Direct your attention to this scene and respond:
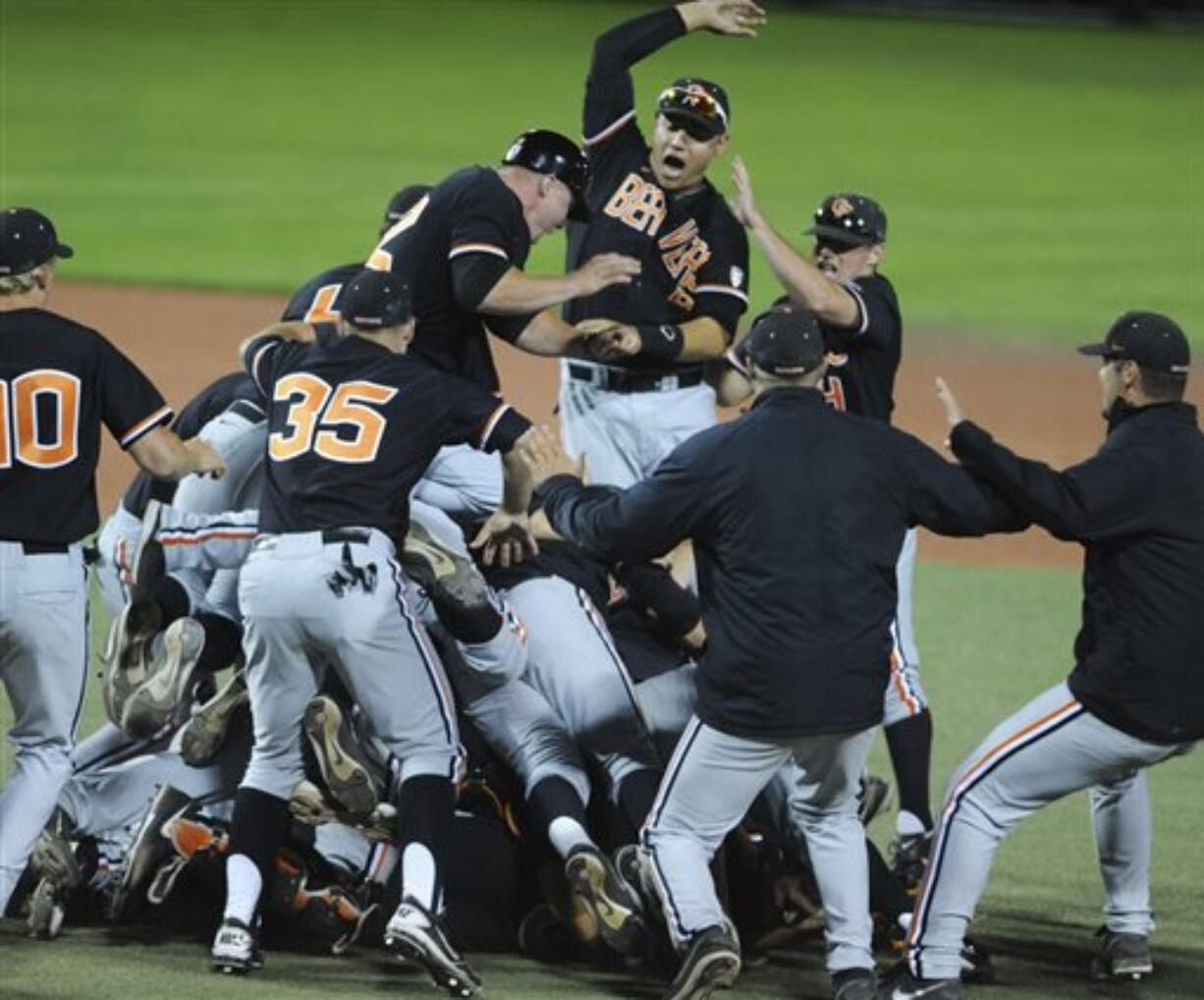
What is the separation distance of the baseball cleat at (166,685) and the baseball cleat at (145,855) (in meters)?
0.35

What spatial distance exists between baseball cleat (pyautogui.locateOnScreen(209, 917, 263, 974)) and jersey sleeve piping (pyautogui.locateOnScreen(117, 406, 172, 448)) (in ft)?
4.53

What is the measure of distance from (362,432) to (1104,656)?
83.6 inches

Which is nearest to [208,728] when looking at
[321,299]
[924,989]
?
[321,299]

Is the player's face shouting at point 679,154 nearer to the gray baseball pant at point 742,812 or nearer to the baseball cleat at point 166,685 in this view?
the baseball cleat at point 166,685

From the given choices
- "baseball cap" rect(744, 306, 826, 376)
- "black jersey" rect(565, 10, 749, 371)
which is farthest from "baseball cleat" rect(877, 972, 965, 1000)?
"black jersey" rect(565, 10, 749, 371)

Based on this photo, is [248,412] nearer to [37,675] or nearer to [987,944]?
[37,675]

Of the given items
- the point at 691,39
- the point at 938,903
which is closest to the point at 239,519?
the point at 938,903

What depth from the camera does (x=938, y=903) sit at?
6672 millimetres

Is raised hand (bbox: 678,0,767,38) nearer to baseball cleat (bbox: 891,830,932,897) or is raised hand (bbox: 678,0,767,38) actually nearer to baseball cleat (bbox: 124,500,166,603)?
baseball cleat (bbox: 124,500,166,603)

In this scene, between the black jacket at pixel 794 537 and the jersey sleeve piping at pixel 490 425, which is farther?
the jersey sleeve piping at pixel 490 425

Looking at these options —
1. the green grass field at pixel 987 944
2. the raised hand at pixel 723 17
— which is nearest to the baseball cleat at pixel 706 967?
the green grass field at pixel 987 944

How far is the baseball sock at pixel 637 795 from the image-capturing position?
7262 mm

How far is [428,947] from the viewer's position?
6.56 m

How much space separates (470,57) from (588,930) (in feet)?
78.8
